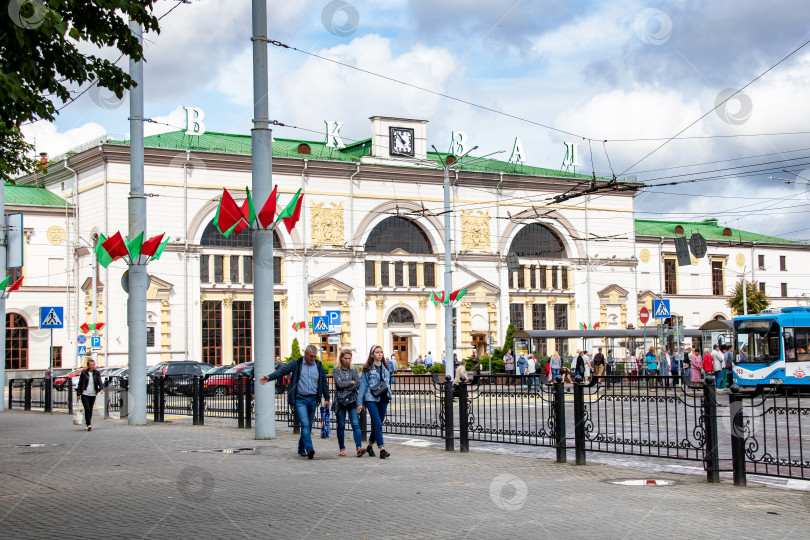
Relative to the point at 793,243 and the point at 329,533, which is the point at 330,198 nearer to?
the point at 793,243

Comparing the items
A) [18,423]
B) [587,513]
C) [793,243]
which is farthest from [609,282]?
[587,513]

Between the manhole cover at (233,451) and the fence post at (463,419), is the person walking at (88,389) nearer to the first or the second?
the manhole cover at (233,451)

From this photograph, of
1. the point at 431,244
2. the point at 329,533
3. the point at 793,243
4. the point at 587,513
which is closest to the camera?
the point at 329,533

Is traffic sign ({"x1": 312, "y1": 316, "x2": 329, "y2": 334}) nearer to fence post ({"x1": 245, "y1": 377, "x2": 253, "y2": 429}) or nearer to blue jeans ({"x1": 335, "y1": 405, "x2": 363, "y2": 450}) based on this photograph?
fence post ({"x1": 245, "y1": 377, "x2": 253, "y2": 429})

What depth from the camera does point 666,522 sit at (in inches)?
361

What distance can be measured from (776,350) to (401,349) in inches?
1267

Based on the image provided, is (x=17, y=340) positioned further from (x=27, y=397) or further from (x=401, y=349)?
(x=27, y=397)

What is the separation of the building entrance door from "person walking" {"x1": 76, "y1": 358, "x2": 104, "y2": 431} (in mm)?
41835

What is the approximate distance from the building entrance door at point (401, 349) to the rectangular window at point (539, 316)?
10169 mm

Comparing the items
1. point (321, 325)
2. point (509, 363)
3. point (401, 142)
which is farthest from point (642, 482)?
point (401, 142)

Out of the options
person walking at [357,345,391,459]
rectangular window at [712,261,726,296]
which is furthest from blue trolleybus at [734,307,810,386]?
rectangular window at [712,261,726,296]

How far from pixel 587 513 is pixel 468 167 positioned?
58.0m

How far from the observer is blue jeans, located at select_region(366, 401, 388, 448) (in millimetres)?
14859

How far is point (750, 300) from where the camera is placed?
255ft
